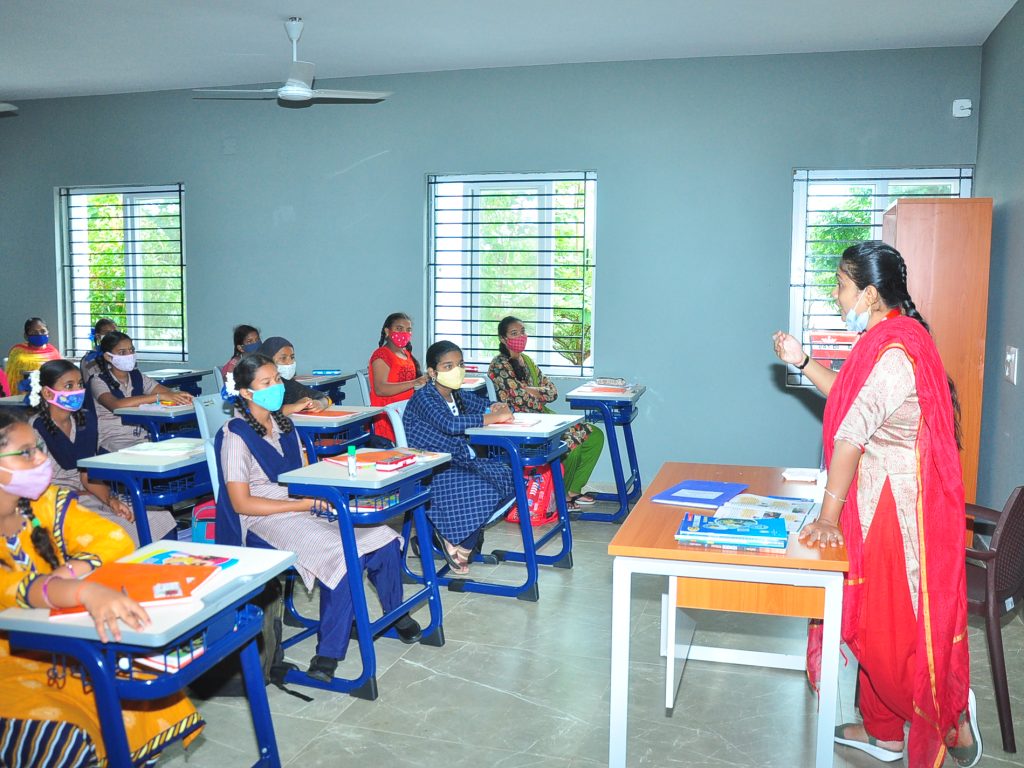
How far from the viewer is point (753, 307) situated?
239 inches

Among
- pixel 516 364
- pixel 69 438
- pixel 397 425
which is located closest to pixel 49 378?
pixel 69 438

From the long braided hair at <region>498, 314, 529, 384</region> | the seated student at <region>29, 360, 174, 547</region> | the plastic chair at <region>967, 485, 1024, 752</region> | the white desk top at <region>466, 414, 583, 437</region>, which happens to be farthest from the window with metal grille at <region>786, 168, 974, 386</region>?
the seated student at <region>29, 360, 174, 547</region>

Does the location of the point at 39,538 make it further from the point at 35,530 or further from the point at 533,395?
the point at 533,395

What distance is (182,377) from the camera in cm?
691

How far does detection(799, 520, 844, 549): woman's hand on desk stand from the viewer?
2258mm

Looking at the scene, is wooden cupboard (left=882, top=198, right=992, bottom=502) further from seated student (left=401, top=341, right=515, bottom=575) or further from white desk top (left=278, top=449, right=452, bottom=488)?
white desk top (left=278, top=449, right=452, bottom=488)

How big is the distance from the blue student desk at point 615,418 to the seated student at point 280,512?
2.33 meters

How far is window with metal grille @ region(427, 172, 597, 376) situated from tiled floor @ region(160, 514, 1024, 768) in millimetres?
3058

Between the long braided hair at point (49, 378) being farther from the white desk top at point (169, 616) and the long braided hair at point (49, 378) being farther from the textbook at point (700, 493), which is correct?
the textbook at point (700, 493)

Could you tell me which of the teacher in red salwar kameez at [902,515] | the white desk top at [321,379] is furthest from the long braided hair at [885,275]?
the white desk top at [321,379]

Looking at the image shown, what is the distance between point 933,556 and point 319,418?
10.5ft

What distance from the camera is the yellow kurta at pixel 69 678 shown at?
1989mm

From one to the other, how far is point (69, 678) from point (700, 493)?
1853mm

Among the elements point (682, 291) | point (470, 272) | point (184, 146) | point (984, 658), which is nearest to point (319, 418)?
point (470, 272)
